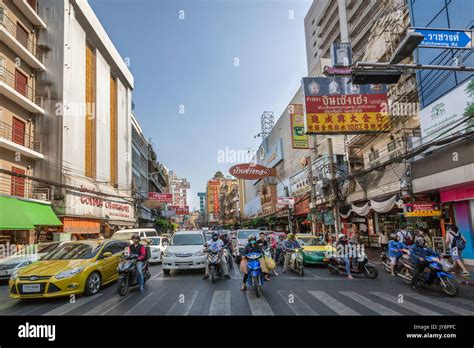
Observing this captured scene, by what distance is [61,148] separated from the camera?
22.4 m

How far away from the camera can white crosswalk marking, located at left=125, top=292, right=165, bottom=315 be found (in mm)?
6719

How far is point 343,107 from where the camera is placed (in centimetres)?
1903

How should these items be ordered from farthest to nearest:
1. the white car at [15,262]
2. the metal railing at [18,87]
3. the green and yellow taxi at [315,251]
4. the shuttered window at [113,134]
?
the shuttered window at [113,134] < the metal railing at [18,87] < the green and yellow taxi at [315,251] < the white car at [15,262]

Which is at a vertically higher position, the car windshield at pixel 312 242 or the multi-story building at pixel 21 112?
the multi-story building at pixel 21 112

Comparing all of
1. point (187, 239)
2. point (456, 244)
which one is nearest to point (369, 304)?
point (456, 244)

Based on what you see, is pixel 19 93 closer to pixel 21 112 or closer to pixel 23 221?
pixel 21 112

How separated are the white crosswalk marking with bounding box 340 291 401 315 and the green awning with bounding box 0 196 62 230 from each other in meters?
15.3

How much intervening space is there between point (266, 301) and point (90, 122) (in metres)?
26.8

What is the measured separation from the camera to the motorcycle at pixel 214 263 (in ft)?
34.3

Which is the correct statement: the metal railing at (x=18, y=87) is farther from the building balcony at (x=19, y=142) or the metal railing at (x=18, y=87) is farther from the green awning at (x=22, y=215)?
the green awning at (x=22, y=215)

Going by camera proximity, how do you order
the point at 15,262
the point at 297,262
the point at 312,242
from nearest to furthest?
the point at 15,262 < the point at 297,262 < the point at 312,242

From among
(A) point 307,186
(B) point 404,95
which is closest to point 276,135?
(A) point 307,186

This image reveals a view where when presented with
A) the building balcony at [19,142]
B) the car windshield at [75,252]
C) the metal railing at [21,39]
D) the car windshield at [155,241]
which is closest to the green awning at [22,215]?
the building balcony at [19,142]
